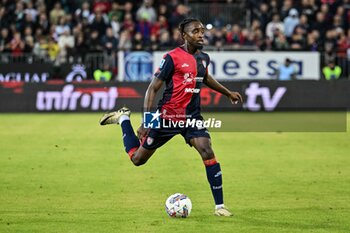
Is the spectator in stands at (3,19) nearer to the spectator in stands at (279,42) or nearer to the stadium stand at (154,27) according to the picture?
the stadium stand at (154,27)

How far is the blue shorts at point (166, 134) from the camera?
32.6 ft

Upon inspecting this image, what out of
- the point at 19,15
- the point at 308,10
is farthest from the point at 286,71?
the point at 19,15

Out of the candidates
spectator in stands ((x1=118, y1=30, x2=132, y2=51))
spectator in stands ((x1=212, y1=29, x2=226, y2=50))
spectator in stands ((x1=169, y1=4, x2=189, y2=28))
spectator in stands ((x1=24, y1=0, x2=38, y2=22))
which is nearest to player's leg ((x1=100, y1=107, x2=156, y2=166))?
spectator in stands ((x1=118, y1=30, x2=132, y2=51))

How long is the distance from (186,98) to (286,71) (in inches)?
733

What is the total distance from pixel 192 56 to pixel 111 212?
211cm

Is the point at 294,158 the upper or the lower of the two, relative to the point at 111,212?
lower

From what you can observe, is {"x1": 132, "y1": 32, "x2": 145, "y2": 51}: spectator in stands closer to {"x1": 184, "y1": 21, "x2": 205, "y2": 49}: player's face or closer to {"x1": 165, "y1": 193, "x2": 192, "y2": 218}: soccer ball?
{"x1": 184, "y1": 21, "x2": 205, "y2": 49}: player's face

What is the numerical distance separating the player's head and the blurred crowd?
18.3 meters

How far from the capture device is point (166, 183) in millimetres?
12875

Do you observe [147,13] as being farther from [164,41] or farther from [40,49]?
[40,49]

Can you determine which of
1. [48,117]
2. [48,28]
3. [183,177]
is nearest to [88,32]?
[48,28]

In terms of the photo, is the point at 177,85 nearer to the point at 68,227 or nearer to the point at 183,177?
the point at 68,227

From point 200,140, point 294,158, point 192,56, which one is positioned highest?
point 192,56

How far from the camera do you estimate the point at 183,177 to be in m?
13.6
